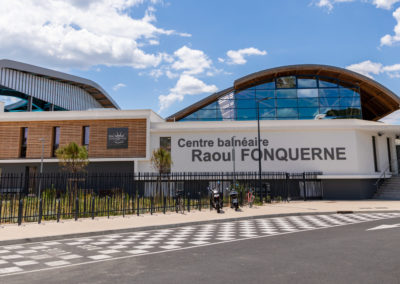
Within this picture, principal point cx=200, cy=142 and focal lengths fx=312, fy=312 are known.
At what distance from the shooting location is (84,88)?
67812 mm

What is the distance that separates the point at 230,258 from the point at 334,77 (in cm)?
3557

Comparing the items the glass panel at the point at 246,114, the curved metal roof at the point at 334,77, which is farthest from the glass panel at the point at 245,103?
the curved metal roof at the point at 334,77

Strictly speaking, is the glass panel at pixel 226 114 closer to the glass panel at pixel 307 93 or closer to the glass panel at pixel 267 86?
the glass panel at pixel 267 86

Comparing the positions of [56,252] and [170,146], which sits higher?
[170,146]

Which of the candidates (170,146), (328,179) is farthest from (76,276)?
(328,179)

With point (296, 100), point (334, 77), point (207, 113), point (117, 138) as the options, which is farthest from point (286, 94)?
point (117, 138)

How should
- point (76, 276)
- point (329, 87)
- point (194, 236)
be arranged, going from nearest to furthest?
1. point (76, 276)
2. point (194, 236)
3. point (329, 87)

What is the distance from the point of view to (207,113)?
3919 centimetres

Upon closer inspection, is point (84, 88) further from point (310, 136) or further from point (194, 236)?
point (194, 236)

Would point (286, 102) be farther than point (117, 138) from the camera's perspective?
Yes

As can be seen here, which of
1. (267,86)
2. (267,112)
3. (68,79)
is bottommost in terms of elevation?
(267,112)

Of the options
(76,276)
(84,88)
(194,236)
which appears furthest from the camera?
(84,88)

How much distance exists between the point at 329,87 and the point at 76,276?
122ft

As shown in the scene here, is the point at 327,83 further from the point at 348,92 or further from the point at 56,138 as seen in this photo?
the point at 56,138
